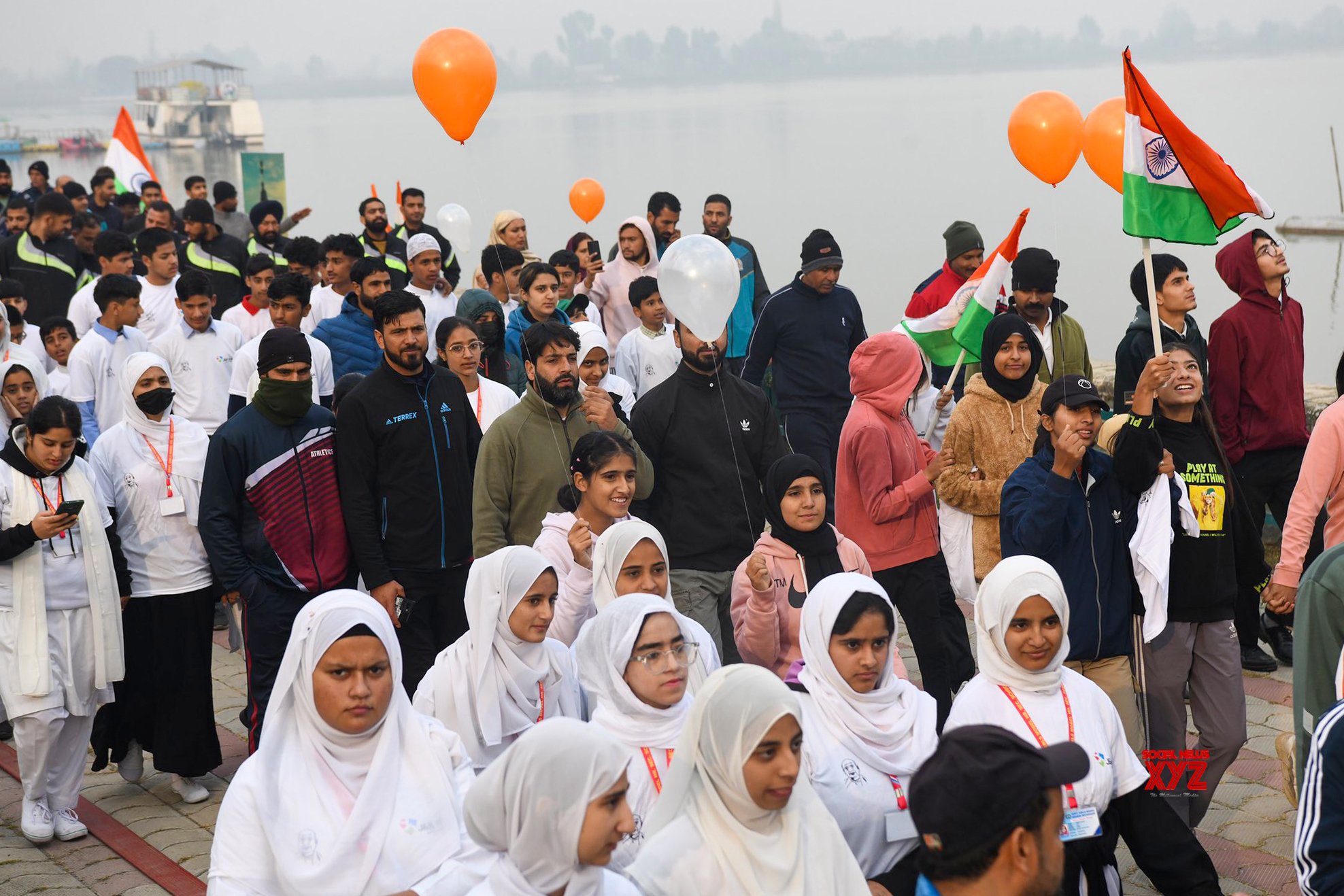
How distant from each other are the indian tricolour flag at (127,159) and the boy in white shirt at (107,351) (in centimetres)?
886

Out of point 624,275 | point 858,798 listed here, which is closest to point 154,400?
point 858,798

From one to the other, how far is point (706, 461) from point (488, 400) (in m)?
1.55

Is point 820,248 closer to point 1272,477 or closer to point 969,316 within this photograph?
point 969,316

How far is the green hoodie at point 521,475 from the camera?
564cm

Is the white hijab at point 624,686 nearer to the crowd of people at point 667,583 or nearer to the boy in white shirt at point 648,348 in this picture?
the crowd of people at point 667,583

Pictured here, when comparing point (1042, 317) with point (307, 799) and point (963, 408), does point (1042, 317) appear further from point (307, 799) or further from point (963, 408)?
point (307, 799)

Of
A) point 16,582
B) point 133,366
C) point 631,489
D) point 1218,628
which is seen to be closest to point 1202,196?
point 1218,628

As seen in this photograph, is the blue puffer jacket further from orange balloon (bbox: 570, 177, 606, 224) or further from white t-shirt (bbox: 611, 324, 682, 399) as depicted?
orange balloon (bbox: 570, 177, 606, 224)

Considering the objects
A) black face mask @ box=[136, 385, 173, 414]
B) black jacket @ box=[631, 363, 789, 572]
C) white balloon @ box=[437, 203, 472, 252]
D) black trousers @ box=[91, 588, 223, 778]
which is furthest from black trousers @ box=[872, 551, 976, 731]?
white balloon @ box=[437, 203, 472, 252]

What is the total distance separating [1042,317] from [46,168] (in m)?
13.4

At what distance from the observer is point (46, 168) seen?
16656mm

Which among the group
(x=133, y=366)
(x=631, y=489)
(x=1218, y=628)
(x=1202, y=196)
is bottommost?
(x=1218, y=628)

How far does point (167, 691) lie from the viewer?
5.94 m

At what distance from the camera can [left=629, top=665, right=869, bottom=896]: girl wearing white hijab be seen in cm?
321
